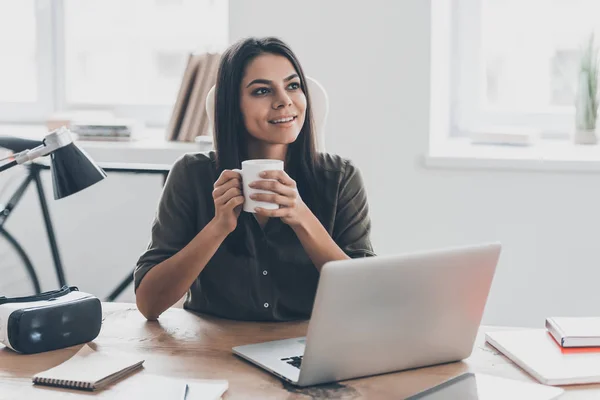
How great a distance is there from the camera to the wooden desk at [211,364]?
119 cm

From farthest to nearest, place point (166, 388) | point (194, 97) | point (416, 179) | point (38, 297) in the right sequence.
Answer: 1. point (194, 97)
2. point (416, 179)
3. point (38, 297)
4. point (166, 388)

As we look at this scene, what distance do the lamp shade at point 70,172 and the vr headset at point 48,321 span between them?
0.19 meters

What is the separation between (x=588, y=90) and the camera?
2.85 m

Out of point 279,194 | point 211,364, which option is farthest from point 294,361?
point 279,194

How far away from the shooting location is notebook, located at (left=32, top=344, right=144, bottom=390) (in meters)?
1.21

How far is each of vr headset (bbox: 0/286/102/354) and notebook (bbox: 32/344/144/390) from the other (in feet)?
0.23

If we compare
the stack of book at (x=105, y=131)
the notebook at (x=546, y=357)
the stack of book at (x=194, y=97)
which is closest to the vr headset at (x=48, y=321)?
the notebook at (x=546, y=357)

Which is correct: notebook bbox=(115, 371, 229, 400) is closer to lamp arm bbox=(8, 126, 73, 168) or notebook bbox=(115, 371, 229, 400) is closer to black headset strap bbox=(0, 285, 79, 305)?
black headset strap bbox=(0, 285, 79, 305)

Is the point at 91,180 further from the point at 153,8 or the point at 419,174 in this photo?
the point at 153,8

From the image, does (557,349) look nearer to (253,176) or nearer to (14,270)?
(253,176)

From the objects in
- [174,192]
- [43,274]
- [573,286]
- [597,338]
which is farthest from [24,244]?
[597,338]

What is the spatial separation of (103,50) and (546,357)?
2549mm

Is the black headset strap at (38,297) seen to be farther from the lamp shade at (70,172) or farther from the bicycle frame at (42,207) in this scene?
the bicycle frame at (42,207)

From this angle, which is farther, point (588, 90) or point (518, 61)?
point (518, 61)
